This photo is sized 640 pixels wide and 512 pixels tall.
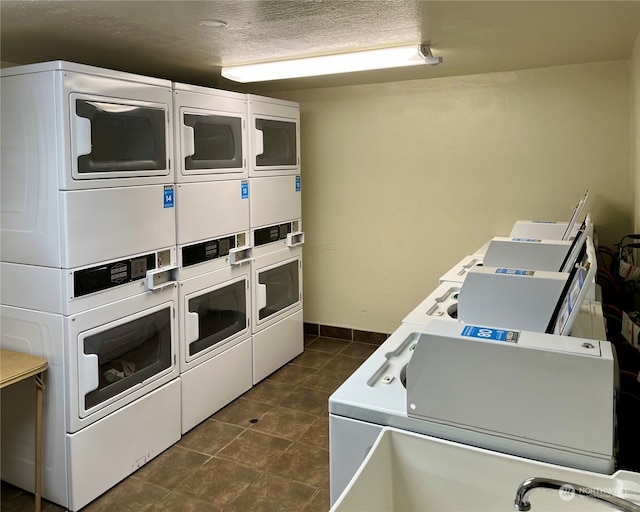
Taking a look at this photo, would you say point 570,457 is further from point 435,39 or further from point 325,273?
point 325,273

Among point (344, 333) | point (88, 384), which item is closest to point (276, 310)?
point (344, 333)

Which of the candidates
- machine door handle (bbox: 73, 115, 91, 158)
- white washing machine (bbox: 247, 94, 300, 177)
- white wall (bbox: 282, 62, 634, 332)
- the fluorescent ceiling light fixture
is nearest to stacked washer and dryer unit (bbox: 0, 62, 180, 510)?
machine door handle (bbox: 73, 115, 91, 158)

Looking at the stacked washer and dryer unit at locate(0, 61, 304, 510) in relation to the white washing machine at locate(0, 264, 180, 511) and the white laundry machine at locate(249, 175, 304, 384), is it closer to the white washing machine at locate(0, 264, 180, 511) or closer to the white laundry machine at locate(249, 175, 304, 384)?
the white washing machine at locate(0, 264, 180, 511)

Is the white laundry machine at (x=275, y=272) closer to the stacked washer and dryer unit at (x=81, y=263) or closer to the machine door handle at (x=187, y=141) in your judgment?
the machine door handle at (x=187, y=141)

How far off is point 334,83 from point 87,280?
2746 millimetres

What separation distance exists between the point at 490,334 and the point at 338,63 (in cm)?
232

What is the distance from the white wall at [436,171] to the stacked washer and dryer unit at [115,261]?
1242 mm

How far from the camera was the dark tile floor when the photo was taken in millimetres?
2641

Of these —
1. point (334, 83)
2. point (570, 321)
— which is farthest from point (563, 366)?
point (334, 83)

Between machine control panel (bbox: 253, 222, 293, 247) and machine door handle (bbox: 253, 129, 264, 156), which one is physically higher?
machine door handle (bbox: 253, 129, 264, 156)

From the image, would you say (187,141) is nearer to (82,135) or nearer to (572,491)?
(82,135)

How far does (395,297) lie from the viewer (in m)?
4.73

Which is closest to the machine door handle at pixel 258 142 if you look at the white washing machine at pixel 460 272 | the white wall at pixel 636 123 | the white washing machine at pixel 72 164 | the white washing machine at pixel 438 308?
the white washing machine at pixel 72 164

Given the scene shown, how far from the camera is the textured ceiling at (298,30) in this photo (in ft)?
7.35
